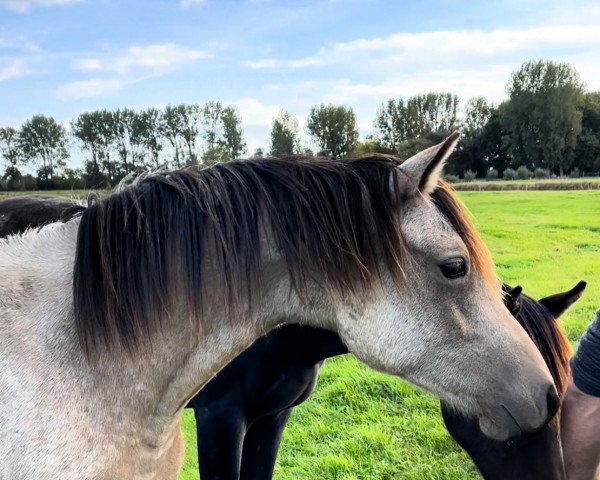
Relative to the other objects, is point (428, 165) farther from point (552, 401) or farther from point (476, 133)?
point (476, 133)

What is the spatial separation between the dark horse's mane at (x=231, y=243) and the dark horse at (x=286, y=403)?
1.61ft

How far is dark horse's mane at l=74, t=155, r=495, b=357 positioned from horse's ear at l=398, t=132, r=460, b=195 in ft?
0.19

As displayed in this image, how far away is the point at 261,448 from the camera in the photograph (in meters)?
3.02

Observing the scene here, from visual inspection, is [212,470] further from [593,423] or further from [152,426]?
[593,423]

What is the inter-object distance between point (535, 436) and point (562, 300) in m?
0.72

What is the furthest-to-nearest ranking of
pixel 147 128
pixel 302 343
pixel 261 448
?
pixel 147 128 → pixel 261 448 → pixel 302 343

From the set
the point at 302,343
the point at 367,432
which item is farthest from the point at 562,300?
the point at 367,432

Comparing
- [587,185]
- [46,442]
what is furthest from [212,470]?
[587,185]

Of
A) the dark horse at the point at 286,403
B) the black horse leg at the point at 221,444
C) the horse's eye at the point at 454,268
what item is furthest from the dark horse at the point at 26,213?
the horse's eye at the point at 454,268

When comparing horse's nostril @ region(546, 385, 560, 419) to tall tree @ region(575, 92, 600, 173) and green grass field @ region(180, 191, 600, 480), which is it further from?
tall tree @ region(575, 92, 600, 173)

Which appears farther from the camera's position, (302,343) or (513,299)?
(302,343)

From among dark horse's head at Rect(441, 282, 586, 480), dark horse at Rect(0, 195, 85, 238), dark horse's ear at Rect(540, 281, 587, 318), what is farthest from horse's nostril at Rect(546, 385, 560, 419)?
dark horse at Rect(0, 195, 85, 238)

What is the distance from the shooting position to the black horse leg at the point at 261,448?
2.99 meters

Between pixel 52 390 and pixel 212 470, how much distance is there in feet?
4.25
